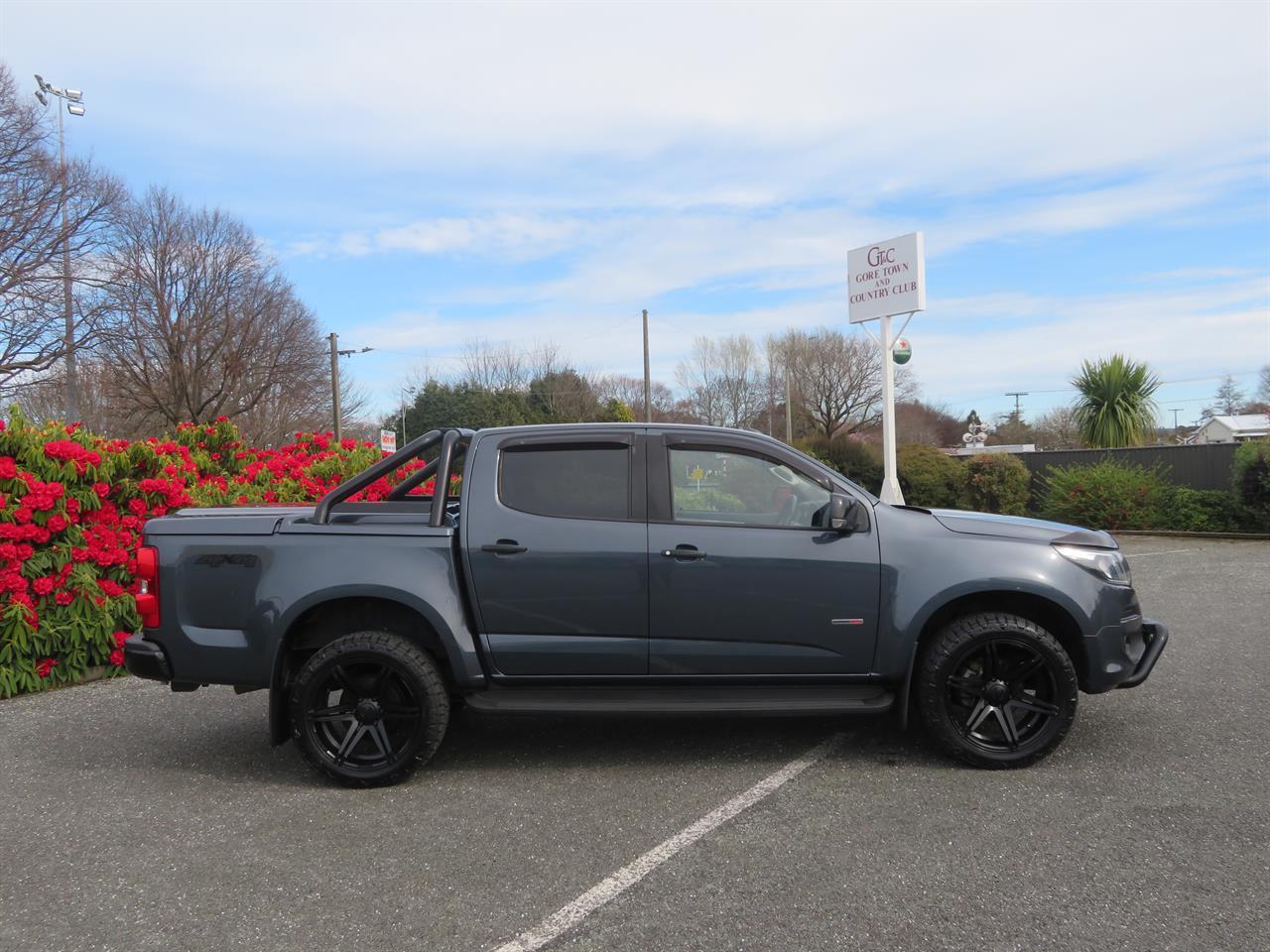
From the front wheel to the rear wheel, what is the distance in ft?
8.01

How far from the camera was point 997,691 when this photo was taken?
468 cm

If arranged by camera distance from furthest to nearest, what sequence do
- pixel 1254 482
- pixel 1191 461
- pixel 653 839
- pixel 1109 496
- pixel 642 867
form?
1. pixel 1191 461
2. pixel 1109 496
3. pixel 1254 482
4. pixel 653 839
5. pixel 642 867

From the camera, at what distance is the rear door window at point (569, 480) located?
15.8 feet

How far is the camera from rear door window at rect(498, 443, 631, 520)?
4.81m

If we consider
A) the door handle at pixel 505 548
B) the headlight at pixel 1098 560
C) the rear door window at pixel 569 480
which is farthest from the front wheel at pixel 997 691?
the door handle at pixel 505 548

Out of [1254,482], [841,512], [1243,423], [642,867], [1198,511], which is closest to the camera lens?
[642,867]

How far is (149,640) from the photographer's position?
4773 mm

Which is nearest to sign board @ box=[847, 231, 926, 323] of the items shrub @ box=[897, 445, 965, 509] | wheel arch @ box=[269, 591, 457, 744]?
shrub @ box=[897, 445, 965, 509]

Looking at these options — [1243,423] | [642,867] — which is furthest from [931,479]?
[1243,423]

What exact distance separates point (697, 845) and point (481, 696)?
1.42 m

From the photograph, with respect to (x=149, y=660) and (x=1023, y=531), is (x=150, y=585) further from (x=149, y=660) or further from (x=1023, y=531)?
(x=1023, y=531)

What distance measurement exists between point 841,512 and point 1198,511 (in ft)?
50.9

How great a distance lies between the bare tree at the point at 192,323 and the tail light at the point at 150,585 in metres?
28.9

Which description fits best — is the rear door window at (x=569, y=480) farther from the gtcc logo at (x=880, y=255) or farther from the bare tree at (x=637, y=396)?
the bare tree at (x=637, y=396)
